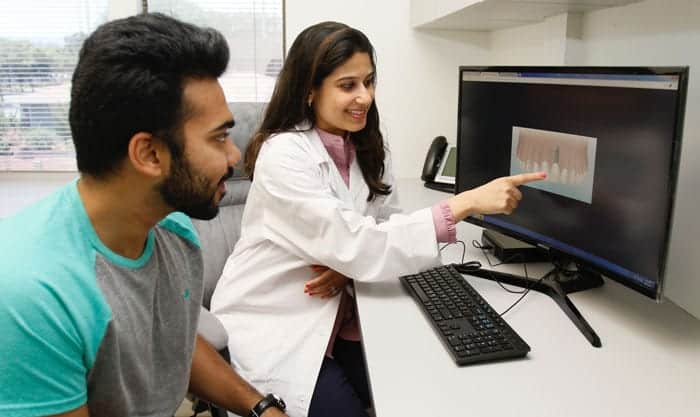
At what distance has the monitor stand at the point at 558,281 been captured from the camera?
3.73 ft

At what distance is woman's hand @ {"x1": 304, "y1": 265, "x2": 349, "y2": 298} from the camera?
130cm

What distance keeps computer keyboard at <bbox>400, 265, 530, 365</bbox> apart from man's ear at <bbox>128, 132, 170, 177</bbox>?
1.77ft

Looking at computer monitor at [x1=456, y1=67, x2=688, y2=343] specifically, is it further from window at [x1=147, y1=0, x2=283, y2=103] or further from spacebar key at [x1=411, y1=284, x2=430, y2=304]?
window at [x1=147, y1=0, x2=283, y2=103]

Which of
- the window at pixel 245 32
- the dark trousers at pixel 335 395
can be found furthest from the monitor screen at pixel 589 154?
the window at pixel 245 32

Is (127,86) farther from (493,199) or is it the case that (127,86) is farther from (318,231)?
(493,199)

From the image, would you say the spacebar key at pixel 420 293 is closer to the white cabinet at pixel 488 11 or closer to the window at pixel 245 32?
the white cabinet at pixel 488 11

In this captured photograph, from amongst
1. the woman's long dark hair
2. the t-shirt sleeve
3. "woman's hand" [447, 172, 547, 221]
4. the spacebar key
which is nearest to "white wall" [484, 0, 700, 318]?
"woman's hand" [447, 172, 547, 221]

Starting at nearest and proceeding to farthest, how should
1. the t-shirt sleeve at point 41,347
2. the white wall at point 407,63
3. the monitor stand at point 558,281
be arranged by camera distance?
1. the t-shirt sleeve at point 41,347
2. the monitor stand at point 558,281
3. the white wall at point 407,63

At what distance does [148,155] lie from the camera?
30.2 inches

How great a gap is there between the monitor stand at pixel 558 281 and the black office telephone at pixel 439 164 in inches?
37.2

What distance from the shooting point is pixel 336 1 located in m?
2.30

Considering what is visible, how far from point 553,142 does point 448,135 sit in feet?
4.33

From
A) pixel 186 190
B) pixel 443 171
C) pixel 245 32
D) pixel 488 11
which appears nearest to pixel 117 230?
pixel 186 190

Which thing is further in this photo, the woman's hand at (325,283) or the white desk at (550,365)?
the woman's hand at (325,283)
